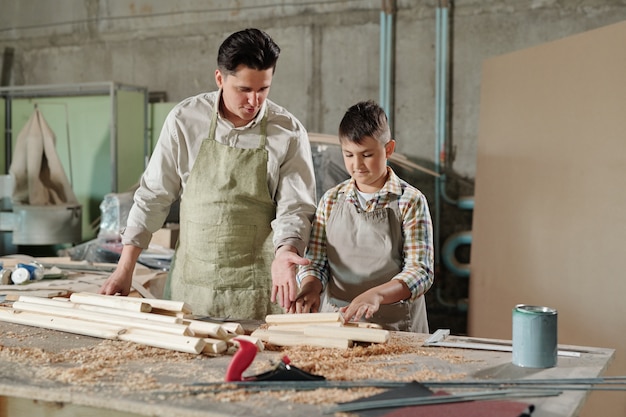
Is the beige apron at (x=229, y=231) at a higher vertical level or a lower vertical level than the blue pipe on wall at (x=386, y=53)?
lower

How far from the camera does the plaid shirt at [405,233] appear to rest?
7.18 feet

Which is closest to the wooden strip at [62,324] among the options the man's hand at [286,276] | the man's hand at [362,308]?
the man's hand at [286,276]

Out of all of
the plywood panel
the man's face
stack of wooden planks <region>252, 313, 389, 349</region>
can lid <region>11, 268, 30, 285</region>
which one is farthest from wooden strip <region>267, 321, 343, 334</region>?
the plywood panel

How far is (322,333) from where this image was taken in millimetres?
1855

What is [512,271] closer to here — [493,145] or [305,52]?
[493,145]

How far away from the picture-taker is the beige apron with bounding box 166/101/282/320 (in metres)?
2.47

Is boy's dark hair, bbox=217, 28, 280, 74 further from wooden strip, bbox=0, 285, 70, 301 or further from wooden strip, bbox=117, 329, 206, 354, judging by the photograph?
wooden strip, bbox=0, 285, 70, 301

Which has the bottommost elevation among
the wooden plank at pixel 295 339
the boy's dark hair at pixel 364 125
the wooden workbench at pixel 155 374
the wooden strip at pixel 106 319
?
the wooden workbench at pixel 155 374

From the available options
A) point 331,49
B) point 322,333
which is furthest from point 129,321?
point 331,49

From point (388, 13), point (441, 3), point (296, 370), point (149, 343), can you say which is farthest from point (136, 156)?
point (296, 370)

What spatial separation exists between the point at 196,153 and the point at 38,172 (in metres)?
3.47

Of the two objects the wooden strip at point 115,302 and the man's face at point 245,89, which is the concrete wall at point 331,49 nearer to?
the man's face at point 245,89

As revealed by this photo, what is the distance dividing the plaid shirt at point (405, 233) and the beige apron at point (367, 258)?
0.09 feet

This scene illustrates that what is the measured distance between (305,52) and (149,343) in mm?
3887
